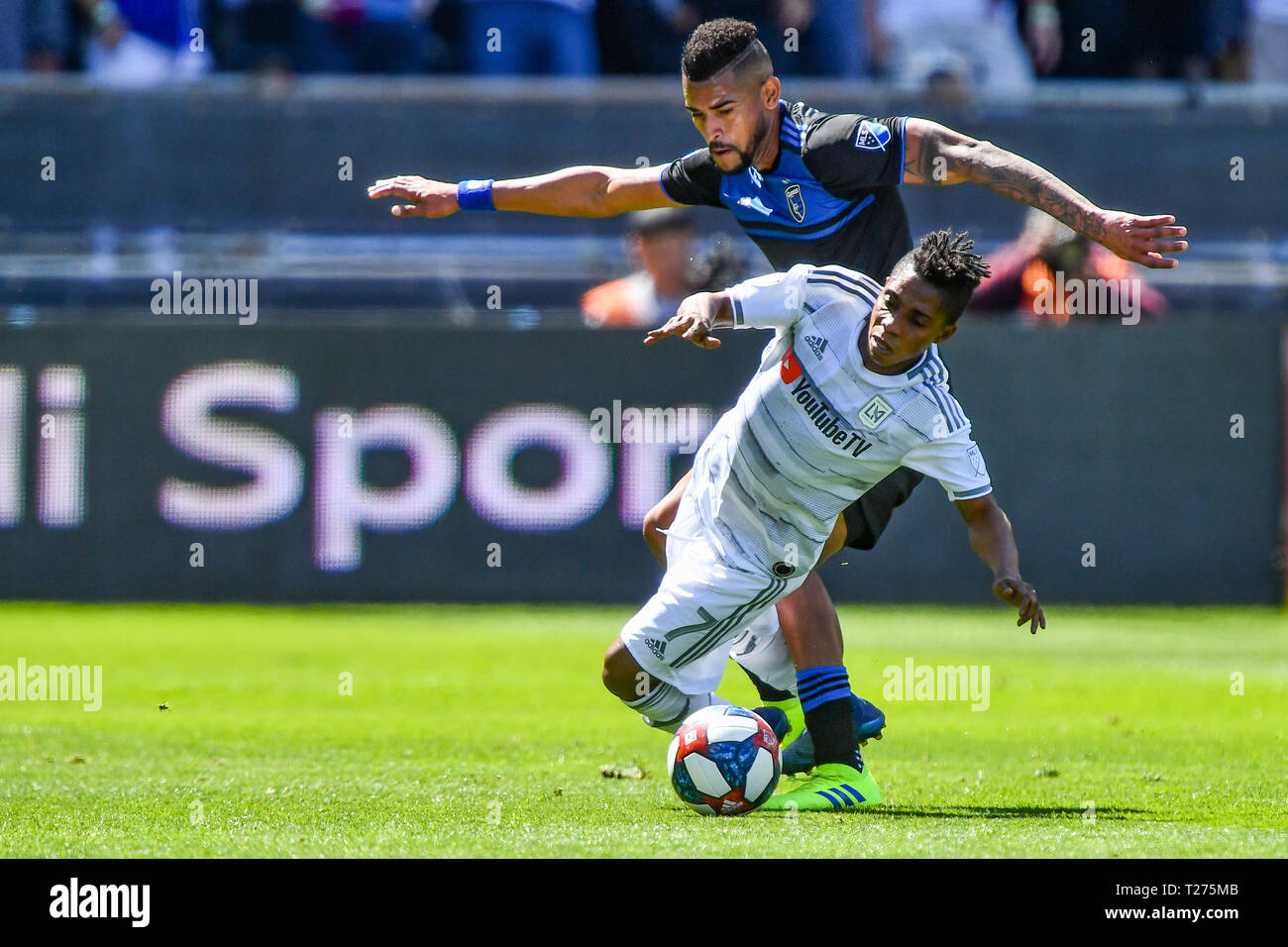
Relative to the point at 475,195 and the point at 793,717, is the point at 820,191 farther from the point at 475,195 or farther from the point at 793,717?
the point at 793,717

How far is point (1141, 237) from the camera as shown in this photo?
17.1 ft

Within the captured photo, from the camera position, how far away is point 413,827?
5051 mm

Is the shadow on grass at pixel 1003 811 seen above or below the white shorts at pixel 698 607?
below

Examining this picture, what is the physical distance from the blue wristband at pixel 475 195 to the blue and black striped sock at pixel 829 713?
1.93 m

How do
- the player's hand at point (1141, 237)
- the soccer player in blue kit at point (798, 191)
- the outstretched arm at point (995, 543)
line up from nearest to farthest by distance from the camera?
1. the player's hand at point (1141, 237)
2. the outstretched arm at point (995, 543)
3. the soccer player in blue kit at point (798, 191)

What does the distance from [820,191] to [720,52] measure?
56 centimetres

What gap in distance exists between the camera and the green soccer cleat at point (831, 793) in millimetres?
5625

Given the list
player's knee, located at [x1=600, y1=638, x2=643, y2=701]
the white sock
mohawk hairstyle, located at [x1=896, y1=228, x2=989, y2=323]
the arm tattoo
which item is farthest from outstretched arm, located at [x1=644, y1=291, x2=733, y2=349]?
the white sock

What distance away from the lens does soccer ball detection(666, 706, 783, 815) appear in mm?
5410

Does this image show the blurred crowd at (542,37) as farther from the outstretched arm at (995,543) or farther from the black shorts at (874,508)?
the outstretched arm at (995,543)

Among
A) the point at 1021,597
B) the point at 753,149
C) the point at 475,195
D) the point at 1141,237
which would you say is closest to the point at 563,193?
the point at 475,195

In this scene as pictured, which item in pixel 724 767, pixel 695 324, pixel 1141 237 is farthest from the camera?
pixel 724 767

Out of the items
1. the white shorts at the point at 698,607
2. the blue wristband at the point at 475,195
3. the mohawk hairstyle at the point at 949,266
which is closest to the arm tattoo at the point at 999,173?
the mohawk hairstyle at the point at 949,266

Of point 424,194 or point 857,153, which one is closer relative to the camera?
point 857,153
